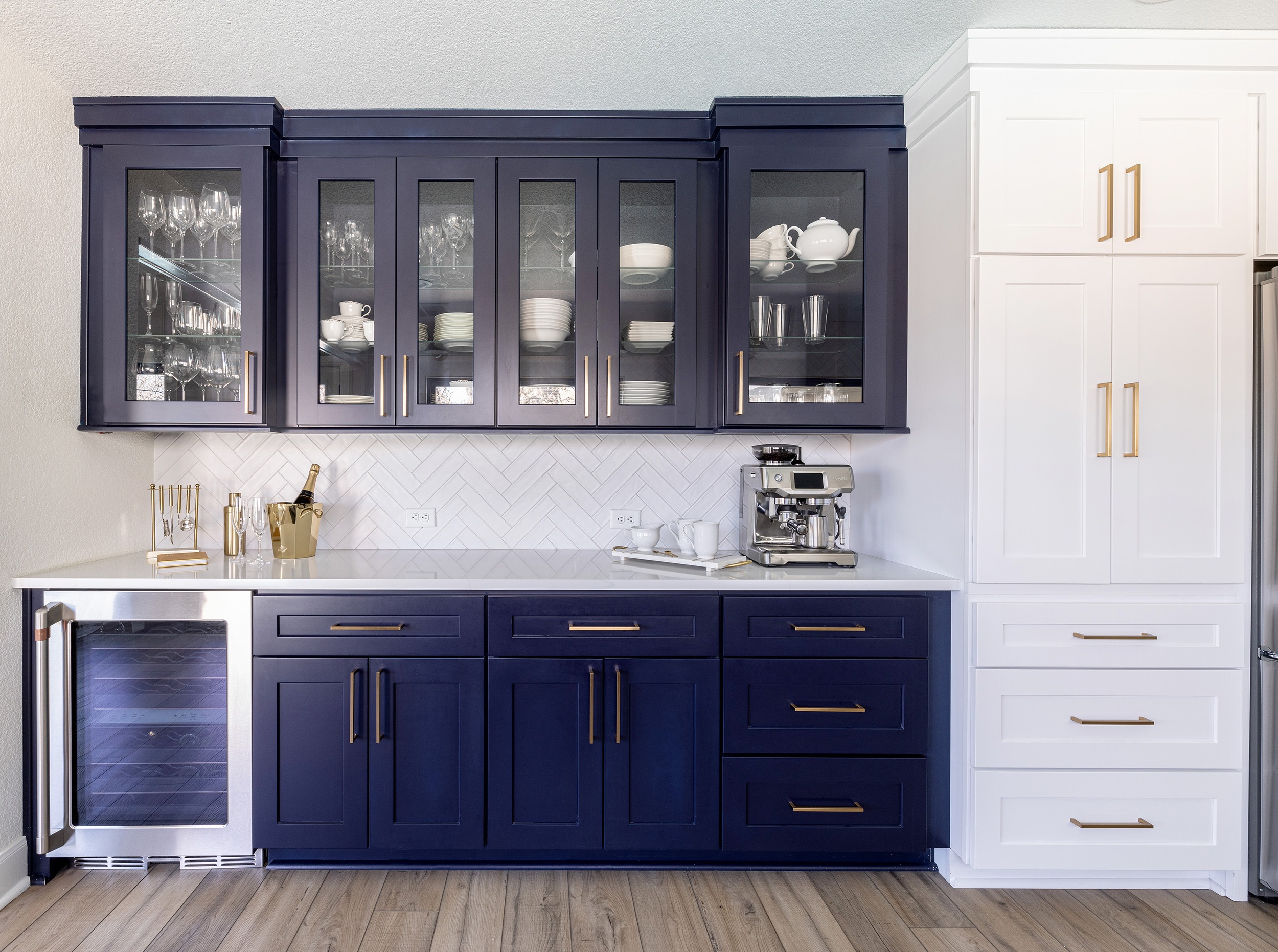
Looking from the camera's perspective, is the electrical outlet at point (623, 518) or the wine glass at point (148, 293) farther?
the electrical outlet at point (623, 518)

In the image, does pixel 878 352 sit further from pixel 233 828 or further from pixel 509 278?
pixel 233 828

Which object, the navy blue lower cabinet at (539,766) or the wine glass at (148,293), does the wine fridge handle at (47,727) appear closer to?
the wine glass at (148,293)

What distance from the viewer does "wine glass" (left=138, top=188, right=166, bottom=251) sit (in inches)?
90.0

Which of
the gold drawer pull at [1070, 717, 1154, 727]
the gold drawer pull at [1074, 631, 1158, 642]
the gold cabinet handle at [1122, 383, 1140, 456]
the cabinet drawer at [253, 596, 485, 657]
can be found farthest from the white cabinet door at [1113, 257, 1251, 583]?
the cabinet drawer at [253, 596, 485, 657]

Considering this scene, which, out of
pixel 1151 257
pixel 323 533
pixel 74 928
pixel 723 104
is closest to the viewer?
pixel 74 928

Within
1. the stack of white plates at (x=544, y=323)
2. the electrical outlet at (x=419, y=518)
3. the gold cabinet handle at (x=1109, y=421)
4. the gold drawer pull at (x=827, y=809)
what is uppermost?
the stack of white plates at (x=544, y=323)

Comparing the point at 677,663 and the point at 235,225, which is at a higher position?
the point at 235,225

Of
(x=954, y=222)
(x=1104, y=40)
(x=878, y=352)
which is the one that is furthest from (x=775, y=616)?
(x=1104, y=40)

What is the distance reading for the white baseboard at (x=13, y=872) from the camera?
6.24 feet

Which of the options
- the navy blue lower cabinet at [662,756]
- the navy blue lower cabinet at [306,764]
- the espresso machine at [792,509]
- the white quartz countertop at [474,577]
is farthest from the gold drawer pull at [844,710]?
the navy blue lower cabinet at [306,764]

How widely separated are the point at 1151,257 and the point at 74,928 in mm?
3436

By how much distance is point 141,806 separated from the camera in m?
2.04

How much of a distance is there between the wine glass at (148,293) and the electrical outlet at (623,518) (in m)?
1.71

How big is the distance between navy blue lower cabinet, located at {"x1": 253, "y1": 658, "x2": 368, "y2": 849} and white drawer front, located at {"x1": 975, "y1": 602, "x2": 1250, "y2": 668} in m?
1.84
